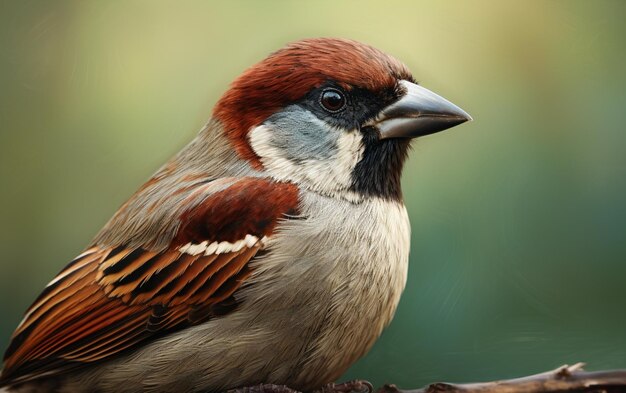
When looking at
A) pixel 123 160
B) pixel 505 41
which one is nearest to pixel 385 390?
pixel 123 160

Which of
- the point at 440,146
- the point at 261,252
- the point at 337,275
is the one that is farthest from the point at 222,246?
the point at 440,146

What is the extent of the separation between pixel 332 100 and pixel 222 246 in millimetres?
510

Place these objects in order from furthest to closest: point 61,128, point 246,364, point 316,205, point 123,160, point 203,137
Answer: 1. point 61,128
2. point 123,160
3. point 203,137
4. point 316,205
5. point 246,364

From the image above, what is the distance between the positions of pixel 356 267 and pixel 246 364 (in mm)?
381

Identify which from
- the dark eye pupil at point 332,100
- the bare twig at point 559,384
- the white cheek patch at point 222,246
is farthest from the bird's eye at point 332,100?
the bare twig at point 559,384

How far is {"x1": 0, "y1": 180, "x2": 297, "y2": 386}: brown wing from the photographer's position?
2.50 metres

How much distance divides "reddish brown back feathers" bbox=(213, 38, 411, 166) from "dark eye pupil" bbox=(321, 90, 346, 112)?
32 millimetres

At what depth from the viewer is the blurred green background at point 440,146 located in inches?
122

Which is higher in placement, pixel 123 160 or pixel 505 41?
pixel 505 41

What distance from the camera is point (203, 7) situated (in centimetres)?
338

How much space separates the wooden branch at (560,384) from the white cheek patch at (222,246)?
63 centimetres

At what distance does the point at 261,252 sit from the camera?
2.52 meters

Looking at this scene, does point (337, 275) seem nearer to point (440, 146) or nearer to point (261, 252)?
point (261, 252)

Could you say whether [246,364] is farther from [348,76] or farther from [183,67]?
[183,67]
